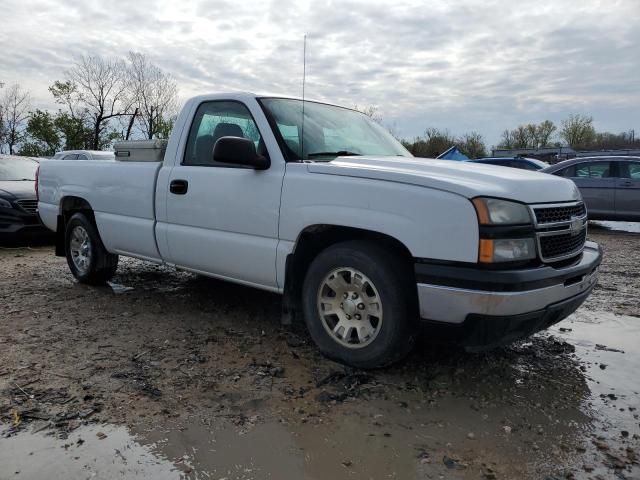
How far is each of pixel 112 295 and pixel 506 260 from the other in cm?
407

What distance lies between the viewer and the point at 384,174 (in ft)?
10.8

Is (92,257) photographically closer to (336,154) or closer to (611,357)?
(336,154)

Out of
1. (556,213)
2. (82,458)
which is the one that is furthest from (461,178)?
(82,458)

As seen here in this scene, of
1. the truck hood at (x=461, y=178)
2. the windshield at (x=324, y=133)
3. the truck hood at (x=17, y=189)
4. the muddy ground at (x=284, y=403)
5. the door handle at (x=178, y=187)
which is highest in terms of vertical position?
the windshield at (x=324, y=133)

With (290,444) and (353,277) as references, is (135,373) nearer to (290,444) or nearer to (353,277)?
(290,444)

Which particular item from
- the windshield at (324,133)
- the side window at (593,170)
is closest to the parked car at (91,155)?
the windshield at (324,133)

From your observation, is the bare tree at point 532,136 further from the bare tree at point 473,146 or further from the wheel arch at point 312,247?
the wheel arch at point 312,247

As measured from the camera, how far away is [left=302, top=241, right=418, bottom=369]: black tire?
3.26 meters

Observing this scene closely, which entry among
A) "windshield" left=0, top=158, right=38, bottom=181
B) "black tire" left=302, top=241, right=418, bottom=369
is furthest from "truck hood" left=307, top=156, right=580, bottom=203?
"windshield" left=0, top=158, right=38, bottom=181

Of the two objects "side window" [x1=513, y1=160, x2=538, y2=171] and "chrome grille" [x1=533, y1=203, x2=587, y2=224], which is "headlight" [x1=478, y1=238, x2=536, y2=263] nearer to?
"chrome grille" [x1=533, y1=203, x2=587, y2=224]

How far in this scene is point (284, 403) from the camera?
3174mm

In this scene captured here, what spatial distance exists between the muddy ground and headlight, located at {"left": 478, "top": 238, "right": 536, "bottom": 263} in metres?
0.89

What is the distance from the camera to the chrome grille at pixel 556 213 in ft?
10.5

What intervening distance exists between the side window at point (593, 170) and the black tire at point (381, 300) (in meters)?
9.97
